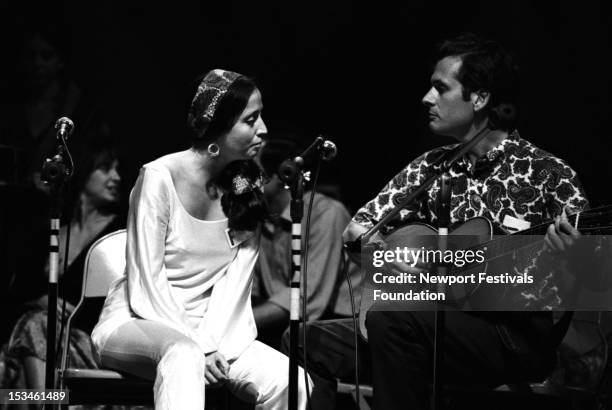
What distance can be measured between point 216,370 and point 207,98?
1.07 metres

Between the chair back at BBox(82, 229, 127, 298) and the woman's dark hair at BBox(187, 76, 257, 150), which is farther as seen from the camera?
the chair back at BBox(82, 229, 127, 298)

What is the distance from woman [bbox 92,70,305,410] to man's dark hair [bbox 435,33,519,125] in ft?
2.67

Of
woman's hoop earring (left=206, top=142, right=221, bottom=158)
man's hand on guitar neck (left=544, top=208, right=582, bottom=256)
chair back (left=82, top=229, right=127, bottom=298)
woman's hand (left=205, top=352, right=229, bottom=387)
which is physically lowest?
woman's hand (left=205, top=352, right=229, bottom=387)

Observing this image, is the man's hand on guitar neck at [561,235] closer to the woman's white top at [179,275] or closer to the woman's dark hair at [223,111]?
the woman's white top at [179,275]

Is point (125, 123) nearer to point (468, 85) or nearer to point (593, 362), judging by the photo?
point (468, 85)

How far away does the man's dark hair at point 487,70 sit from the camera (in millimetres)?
4137

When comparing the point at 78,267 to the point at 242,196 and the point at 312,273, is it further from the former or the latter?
the point at 242,196

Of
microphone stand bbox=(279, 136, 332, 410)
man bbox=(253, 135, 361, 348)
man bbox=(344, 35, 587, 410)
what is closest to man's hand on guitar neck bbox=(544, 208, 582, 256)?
man bbox=(344, 35, 587, 410)

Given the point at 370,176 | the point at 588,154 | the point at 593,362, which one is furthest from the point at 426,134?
the point at 593,362

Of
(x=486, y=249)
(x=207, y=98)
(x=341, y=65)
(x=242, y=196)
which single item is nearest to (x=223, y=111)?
(x=207, y=98)

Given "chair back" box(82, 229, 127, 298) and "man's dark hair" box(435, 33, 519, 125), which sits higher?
"man's dark hair" box(435, 33, 519, 125)

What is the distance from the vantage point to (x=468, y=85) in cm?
415

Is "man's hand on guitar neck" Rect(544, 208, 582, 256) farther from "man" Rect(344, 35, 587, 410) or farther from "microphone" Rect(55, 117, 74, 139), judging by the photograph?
"microphone" Rect(55, 117, 74, 139)

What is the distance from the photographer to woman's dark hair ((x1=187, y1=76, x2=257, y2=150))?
4.10 meters
